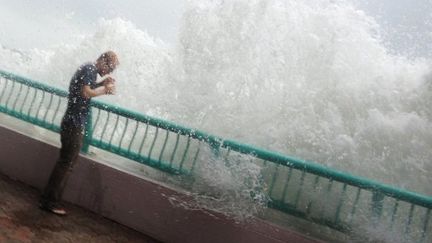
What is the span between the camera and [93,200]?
584cm

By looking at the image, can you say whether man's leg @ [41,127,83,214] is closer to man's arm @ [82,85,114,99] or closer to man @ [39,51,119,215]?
man @ [39,51,119,215]

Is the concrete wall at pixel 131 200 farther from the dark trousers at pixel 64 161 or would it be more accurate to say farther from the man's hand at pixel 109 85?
the man's hand at pixel 109 85

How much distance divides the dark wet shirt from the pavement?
1211 millimetres

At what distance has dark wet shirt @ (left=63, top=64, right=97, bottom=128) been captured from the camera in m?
5.36

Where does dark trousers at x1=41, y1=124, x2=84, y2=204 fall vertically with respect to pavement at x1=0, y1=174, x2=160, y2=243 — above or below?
above

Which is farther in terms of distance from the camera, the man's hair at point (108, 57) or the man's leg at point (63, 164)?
the man's hair at point (108, 57)

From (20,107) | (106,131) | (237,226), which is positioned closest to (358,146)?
(237,226)

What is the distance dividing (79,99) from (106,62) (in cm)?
60

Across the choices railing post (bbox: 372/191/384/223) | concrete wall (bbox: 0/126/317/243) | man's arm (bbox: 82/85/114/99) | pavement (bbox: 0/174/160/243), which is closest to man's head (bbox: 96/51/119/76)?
man's arm (bbox: 82/85/114/99)

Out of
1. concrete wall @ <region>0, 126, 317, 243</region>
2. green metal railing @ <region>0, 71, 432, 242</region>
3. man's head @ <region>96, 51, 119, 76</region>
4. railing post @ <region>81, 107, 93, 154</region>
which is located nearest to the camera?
green metal railing @ <region>0, 71, 432, 242</region>

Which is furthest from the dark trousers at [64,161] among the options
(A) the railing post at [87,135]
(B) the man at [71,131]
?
(A) the railing post at [87,135]

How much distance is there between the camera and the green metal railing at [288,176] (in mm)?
4727

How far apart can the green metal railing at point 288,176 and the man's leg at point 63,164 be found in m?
0.79

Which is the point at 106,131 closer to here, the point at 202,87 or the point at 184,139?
the point at 184,139
